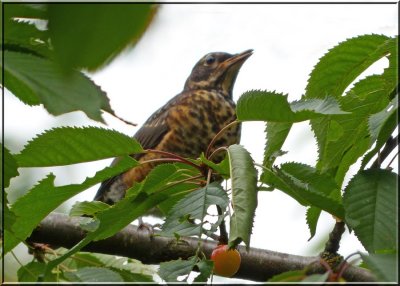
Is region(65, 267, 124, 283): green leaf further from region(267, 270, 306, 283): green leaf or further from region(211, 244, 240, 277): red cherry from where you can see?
region(211, 244, 240, 277): red cherry

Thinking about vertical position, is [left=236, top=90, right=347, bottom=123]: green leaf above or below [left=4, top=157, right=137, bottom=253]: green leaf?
above

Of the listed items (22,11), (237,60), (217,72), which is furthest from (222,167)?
(217,72)

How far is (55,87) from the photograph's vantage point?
742mm

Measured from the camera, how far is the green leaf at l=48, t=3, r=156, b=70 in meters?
0.52

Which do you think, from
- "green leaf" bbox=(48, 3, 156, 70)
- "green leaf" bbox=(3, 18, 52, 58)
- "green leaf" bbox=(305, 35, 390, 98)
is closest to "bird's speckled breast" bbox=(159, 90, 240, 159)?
"green leaf" bbox=(305, 35, 390, 98)

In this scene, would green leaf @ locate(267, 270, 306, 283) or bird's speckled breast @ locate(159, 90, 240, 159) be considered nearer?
green leaf @ locate(267, 270, 306, 283)

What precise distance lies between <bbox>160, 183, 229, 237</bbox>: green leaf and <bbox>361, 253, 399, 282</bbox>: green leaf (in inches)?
26.9

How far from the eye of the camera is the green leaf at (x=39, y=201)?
192 centimetres

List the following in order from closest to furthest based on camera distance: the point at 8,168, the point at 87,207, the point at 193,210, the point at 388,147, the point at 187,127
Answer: the point at 8,168 → the point at 193,210 → the point at 388,147 → the point at 87,207 → the point at 187,127

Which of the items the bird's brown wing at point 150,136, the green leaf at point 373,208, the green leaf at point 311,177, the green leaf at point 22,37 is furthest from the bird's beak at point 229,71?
the green leaf at point 22,37

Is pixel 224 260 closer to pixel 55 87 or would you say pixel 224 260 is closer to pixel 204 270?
pixel 204 270

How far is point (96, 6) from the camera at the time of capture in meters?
0.55

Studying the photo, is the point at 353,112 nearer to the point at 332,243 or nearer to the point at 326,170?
the point at 326,170

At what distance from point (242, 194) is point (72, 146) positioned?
536 mm
